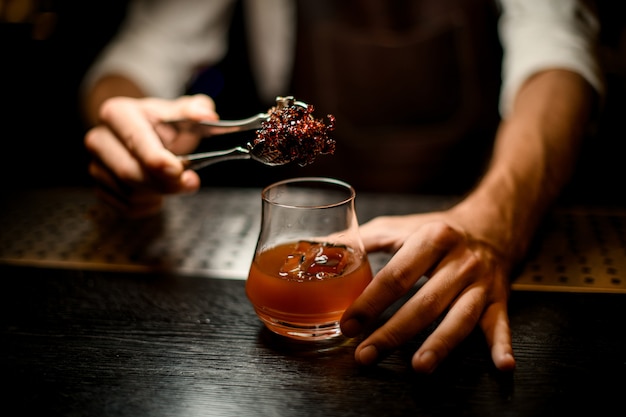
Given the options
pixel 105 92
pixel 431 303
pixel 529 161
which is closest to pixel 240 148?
pixel 431 303

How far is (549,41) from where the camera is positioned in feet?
6.57

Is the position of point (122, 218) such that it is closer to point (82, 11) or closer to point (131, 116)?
point (131, 116)

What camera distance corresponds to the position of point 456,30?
2621mm

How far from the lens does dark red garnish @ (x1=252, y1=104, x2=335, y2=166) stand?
1.11 metres

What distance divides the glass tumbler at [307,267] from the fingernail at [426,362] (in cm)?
17

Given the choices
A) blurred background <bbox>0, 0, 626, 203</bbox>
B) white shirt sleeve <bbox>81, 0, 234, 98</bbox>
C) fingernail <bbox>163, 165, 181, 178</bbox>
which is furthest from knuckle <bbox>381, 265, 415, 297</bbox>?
blurred background <bbox>0, 0, 626, 203</bbox>

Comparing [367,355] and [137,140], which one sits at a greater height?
[137,140]

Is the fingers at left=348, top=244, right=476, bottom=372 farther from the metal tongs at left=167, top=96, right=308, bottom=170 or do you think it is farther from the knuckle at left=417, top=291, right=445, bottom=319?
the metal tongs at left=167, top=96, right=308, bottom=170

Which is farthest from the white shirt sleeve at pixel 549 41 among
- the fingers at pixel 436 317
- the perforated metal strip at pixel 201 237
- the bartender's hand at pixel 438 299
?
the fingers at pixel 436 317

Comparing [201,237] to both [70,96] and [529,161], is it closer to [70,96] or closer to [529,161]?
[529,161]

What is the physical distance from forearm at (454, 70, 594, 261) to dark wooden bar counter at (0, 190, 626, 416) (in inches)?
6.8

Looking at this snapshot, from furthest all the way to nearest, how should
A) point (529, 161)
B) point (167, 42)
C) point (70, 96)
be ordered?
point (70, 96)
point (167, 42)
point (529, 161)

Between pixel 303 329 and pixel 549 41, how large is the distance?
1.47 metres

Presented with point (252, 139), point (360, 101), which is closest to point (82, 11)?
point (360, 101)
